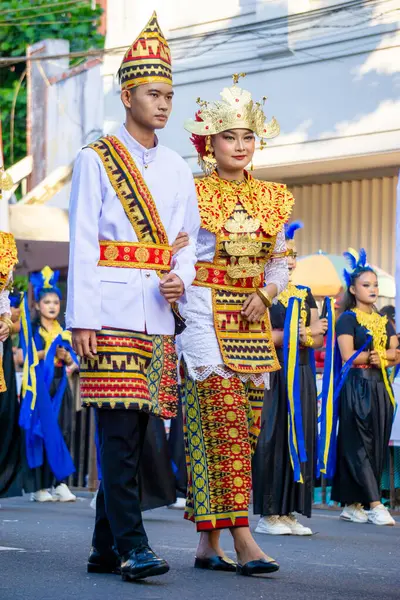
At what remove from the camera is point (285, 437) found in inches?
377

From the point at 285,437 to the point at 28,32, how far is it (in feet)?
68.9

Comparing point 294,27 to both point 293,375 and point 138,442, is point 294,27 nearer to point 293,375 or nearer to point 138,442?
point 293,375

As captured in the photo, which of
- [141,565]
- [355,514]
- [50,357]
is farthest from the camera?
[50,357]

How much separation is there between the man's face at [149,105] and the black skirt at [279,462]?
3.77 meters

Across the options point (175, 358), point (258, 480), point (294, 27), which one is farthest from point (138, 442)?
point (294, 27)

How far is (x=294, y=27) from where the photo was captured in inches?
712

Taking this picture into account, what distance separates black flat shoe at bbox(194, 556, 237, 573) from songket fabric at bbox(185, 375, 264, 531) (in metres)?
0.14

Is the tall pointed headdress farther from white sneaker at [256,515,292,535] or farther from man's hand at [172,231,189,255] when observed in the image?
white sneaker at [256,515,292,535]

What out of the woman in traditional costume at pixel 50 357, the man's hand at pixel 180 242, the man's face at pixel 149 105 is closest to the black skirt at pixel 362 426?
the woman in traditional costume at pixel 50 357

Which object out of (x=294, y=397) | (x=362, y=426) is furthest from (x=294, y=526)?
(x=362, y=426)

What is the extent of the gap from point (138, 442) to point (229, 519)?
63cm

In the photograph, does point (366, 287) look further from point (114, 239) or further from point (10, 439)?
point (114, 239)

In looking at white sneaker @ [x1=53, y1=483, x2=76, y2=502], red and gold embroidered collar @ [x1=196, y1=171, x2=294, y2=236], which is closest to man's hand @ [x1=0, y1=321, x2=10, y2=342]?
red and gold embroidered collar @ [x1=196, y1=171, x2=294, y2=236]

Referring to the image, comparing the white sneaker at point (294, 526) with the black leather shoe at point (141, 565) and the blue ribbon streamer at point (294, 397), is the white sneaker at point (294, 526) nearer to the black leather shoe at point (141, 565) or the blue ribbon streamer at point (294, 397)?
the blue ribbon streamer at point (294, 397)
